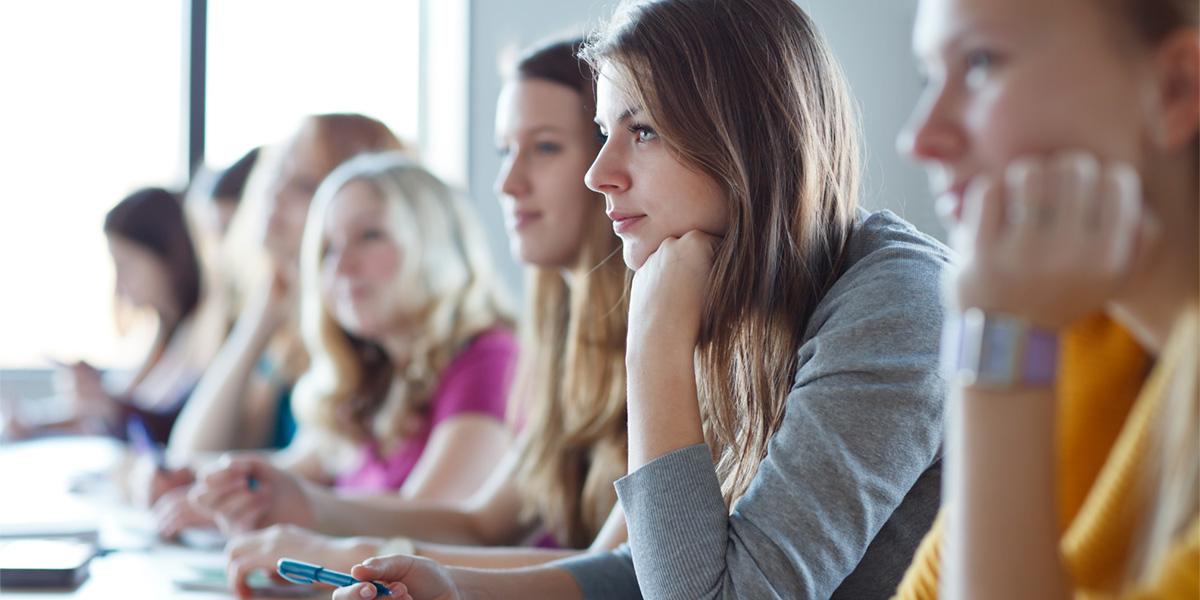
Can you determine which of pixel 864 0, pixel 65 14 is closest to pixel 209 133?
pixel 65 14

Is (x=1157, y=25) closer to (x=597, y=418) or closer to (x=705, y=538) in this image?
(x=705, y=538)

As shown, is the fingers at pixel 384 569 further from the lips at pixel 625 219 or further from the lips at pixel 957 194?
the lips at pixel 957 194

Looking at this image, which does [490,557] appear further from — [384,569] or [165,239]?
[165,239]

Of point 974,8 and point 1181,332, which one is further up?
point 974,8

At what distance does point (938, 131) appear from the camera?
2.22ft

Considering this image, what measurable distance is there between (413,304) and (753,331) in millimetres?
1240

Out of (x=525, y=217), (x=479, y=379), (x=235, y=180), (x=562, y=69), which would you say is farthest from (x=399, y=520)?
(x=235, y=180)

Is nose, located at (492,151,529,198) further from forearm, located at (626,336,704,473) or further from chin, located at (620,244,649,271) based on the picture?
forearm, located at (626,336,704,473)

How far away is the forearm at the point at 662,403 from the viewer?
988mm

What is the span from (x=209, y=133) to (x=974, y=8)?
13.1 ft

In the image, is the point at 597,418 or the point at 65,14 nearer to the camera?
the point at 597,418

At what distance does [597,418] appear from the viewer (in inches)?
63.0

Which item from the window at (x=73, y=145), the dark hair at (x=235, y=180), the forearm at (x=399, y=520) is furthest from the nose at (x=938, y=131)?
the window at (x=73, y=145)

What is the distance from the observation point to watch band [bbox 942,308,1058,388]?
63 centimetres
